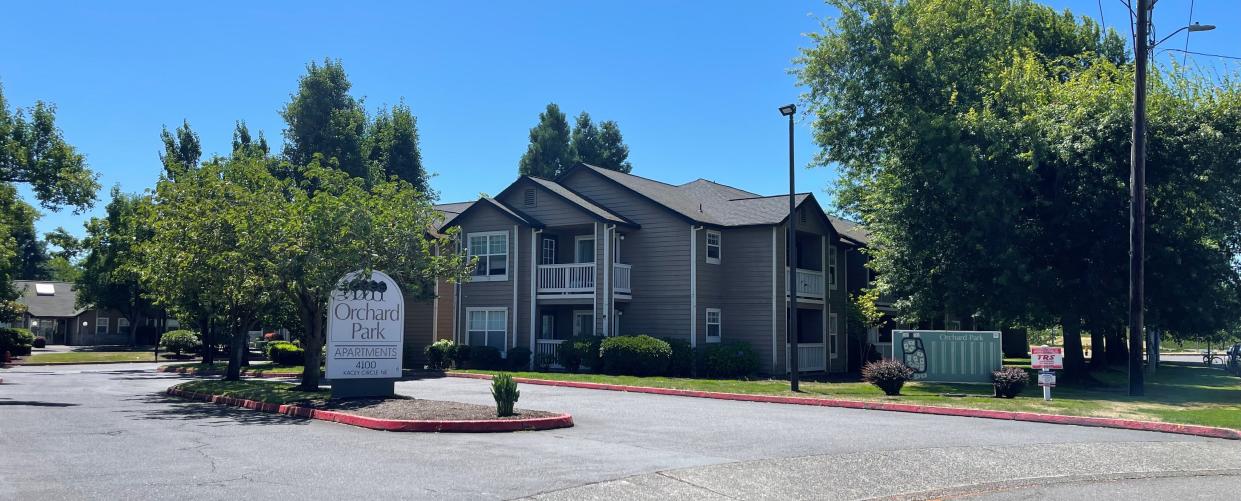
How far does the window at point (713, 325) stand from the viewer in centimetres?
3081

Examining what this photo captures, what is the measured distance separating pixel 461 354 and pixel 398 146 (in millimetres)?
29915

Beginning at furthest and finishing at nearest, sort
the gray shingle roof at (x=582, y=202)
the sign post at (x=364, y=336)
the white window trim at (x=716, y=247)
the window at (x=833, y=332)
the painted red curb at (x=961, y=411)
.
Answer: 1. the window at (x=833, y=332)
2. the white window trim at (x=716, y=247)
3. the gray shingle roof at (x=582, y=202)
4. the sign post at (x=364, y=336)
5. the painted red curb at (x=961, y=411)

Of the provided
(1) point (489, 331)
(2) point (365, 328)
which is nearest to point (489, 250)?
(1) point (489, 331)

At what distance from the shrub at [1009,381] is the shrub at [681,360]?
10286 millimetres

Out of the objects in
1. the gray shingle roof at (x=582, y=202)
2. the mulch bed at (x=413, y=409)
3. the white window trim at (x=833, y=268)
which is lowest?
the mulch bed at (x=413, y=409)

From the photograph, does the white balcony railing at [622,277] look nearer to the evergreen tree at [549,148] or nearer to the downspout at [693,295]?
the downspout at [693,295]

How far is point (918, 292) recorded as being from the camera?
1075 inches

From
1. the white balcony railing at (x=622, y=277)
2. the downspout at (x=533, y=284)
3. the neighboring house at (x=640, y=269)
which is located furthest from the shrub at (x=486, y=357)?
the white balcony railing at (x=622, y=277)

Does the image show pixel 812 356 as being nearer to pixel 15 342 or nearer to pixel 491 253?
pixel 491 253

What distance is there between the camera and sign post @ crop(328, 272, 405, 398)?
1823 cm

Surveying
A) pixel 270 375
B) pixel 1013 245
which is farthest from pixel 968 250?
pixel 270 375

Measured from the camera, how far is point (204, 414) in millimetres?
17062

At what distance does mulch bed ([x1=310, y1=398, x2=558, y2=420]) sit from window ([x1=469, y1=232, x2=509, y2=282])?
14.7m

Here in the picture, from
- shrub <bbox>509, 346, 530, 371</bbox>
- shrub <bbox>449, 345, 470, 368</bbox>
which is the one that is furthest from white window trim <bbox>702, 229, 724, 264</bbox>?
shrub <bbox>449, 345, 470, 368</bbox>
